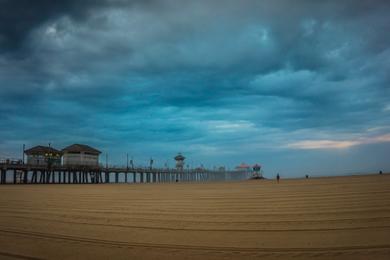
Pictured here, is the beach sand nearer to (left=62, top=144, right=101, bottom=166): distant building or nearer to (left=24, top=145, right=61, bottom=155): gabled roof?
(left=24, top=145, right=61, bottom=155): gabled roof

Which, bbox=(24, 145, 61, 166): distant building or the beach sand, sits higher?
bbox=(24, 145, 61, 166): distant building

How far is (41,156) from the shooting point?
7206 cm

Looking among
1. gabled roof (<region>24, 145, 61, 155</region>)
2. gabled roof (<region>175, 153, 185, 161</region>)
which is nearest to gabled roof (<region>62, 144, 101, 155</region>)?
gabled roof (<region>24, 145, 61, 155</region>)

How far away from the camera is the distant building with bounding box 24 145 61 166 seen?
7100cm

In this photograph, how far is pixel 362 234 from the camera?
24.4ft

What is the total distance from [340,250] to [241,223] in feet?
11.4

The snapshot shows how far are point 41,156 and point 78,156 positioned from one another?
8933mm

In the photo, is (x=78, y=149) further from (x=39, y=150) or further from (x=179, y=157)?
(x=179, y=157)

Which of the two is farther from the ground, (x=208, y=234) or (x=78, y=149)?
(x=78, y=149)

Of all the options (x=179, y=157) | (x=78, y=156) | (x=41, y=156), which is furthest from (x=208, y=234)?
(x=179, y=157)

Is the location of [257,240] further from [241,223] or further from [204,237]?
[241,223]

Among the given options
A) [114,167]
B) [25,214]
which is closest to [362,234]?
[25,214]

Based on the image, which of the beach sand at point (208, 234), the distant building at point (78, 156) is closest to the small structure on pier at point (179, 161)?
the distant building at point (78, 156)

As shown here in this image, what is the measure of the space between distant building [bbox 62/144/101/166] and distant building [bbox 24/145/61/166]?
3.44 metres
